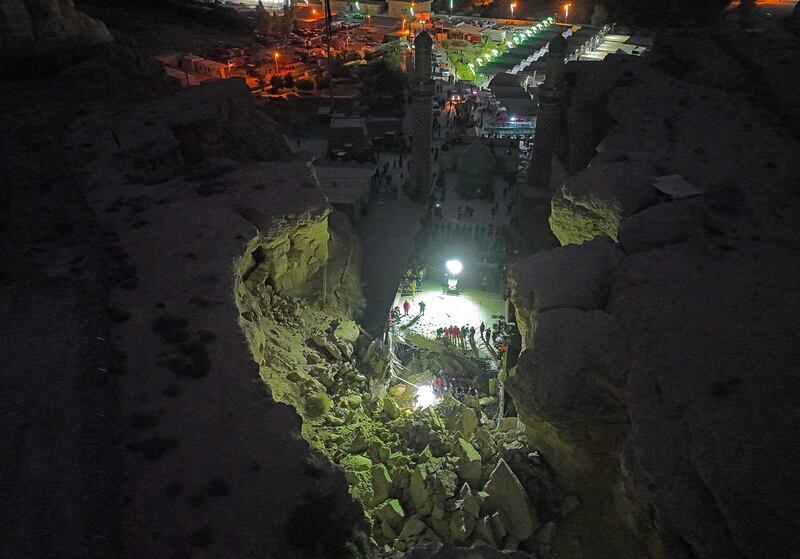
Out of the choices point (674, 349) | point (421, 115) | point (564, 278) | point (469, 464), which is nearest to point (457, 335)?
point (564, 278)

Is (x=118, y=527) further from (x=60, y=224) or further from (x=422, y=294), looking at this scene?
(x=422, y=294)

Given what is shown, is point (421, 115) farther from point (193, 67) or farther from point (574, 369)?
point (193, 67)

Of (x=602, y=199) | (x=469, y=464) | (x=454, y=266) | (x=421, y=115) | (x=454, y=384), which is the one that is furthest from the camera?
(x=421, y=115)

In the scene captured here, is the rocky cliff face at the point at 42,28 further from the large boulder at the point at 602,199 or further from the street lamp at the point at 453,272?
the large boulder at the point at 602,199

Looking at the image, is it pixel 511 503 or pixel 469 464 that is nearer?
pixel 511 503

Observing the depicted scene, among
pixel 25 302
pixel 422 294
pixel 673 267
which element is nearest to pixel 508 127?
pixel 422 294

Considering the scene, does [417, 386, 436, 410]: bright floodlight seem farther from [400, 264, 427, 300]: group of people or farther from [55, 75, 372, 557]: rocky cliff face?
[400, 264, 427, 300]: group of people

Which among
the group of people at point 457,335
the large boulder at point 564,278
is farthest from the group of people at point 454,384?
the large boulder at point 564,278
